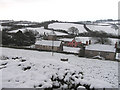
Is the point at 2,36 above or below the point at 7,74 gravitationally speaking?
above

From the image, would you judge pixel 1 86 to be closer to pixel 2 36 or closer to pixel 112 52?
pixel 112 52

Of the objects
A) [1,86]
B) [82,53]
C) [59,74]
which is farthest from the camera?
[82,53]

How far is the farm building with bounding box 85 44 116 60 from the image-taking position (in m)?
30.1

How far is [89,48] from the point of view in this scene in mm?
31688

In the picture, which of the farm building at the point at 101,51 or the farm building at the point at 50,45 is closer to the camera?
the farm building at the point at 101,51

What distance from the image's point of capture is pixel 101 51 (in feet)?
100

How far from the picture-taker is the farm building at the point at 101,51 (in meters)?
30.1

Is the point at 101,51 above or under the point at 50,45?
under

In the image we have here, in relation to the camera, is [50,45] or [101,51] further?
[50,45]

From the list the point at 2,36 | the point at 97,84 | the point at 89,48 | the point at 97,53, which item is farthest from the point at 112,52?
the point at 2,36

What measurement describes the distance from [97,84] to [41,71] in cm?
501

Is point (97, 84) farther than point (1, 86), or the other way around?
point (97, 84)

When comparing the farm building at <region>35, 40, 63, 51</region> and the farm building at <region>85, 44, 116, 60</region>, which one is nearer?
the farm building at <region>85, 44, 116, 60</region>

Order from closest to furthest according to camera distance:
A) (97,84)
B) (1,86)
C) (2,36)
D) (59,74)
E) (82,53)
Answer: (1,86), (97,84), (59,74), (82,53), (2,36)
